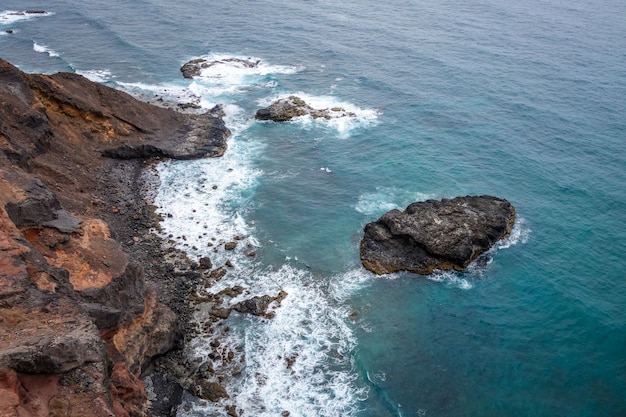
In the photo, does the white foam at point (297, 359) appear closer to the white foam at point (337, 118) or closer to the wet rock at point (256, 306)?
the wet rock at point (256, 306)

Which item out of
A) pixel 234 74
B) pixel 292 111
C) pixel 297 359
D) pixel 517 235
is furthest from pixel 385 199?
pixel 234 74

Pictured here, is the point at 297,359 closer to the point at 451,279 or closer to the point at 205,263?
the point at 205,263

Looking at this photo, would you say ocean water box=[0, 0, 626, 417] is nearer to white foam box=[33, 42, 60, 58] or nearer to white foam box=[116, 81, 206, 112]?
white foam box=[33, 42, 60, 58]

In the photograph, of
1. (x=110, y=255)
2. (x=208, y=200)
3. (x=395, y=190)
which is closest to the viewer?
(x=110, y=255)

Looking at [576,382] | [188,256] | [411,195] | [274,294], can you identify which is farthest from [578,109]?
[188,256]

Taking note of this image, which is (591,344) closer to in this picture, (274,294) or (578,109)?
(274,294)

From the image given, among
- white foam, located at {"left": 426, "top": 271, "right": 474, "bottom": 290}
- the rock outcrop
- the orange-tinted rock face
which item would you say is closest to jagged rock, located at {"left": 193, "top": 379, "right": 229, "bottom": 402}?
the orange-tinted rock face
